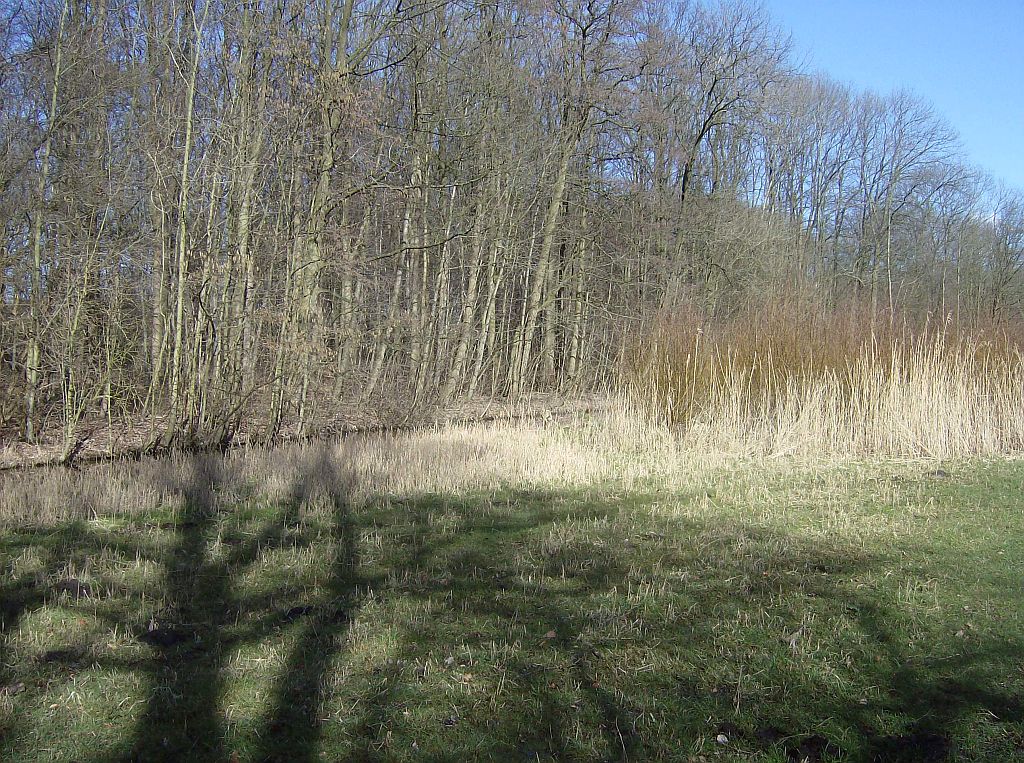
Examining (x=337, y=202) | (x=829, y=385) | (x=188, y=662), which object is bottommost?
(x=188, y=662)

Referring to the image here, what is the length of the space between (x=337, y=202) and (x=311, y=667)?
8.38 metres

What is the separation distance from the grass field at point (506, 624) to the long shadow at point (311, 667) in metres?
0.01

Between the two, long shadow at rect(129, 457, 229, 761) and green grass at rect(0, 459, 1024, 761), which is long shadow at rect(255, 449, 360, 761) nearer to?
green grass at rect(0, 459, 1024, 761)

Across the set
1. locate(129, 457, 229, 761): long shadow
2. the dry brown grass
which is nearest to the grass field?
locate(129, 457, 229, 761): long shadow

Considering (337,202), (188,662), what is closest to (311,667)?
(188,662)

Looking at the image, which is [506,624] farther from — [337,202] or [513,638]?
[337,202]

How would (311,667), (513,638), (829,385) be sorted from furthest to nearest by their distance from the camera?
(829,385)
(513,638)
(311,667)

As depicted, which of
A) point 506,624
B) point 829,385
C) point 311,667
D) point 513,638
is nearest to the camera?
point 311,667

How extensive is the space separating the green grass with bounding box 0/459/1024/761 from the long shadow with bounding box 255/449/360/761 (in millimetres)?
13

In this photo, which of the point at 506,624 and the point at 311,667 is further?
the point at 506,624

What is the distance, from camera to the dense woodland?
9805 millimetres

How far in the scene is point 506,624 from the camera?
3729 mm

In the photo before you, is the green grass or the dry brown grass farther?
the dry brown grass

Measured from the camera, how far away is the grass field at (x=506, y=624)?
9.17 feet
